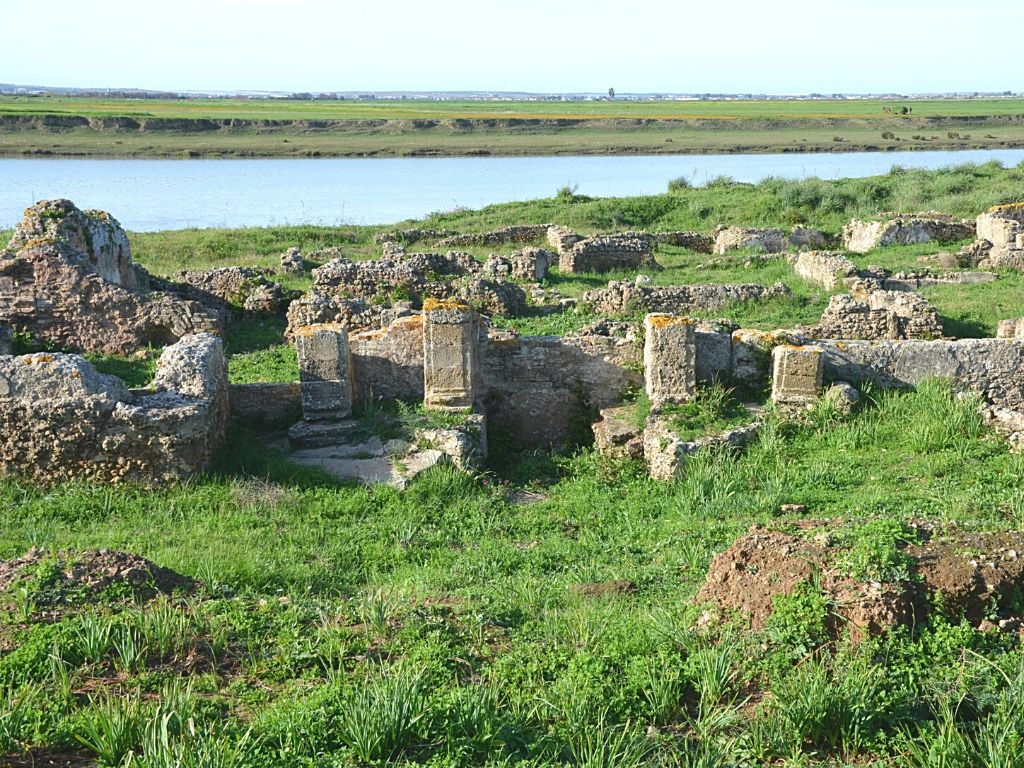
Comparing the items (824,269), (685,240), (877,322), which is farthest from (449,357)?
(685,240)

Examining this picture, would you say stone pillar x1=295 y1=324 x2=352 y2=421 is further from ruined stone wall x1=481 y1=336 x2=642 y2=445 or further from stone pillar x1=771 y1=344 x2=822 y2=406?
stone pillar x1=771 y1=344 x2=822 y2=406

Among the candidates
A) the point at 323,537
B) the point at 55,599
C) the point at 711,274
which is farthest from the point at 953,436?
the point at 711,274

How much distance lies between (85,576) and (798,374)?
24.7 feet

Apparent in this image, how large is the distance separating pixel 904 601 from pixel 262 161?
5869 centimetres

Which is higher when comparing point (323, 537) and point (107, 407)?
point (107, 407)

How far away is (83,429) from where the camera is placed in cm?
906

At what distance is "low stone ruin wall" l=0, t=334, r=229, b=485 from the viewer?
902 cm

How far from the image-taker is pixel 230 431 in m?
10.9

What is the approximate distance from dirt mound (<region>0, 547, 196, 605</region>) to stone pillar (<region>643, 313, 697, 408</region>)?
233 inches

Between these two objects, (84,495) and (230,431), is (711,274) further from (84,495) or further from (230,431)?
(84,495)

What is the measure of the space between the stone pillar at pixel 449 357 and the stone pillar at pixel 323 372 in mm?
941

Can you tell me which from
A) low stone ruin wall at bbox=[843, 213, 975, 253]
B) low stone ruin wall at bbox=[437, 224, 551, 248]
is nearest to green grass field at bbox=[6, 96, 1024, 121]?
low stone ruin wall at bbox=[437, 224, 551, 248]

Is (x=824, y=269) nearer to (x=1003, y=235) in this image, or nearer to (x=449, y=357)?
(x=1003, y=235)

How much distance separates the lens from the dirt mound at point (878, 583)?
574 cm
